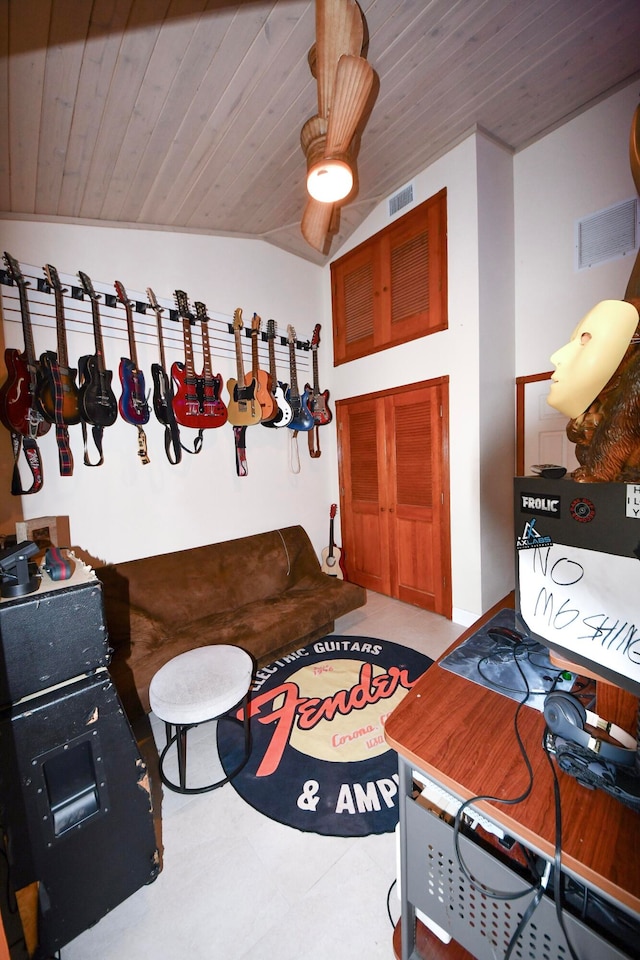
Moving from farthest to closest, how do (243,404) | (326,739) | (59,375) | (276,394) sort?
(276,394) < (243,404) < (59,375) < (326,739)

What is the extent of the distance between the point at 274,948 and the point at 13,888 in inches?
30.2

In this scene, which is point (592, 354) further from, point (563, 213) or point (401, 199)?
point (401, 199)

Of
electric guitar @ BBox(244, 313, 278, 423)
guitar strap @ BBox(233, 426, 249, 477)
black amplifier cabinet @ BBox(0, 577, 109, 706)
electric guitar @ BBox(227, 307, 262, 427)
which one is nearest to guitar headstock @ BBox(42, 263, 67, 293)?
electric guitar @ BBox(227, 307, 262, 427)

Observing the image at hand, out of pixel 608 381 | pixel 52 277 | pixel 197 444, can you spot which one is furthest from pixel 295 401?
pixel 608 381

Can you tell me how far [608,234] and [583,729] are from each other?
3165 millimetres

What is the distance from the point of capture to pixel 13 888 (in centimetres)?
96

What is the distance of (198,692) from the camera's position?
5.04 ft

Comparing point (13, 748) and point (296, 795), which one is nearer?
point (13, 748)

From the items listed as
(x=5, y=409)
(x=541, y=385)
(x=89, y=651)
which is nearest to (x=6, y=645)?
(x=89, y=651)

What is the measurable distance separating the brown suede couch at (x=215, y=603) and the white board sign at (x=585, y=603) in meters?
1.85

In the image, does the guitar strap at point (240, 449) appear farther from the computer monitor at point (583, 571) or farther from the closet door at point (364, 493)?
the computer monitor at point (583, 571)

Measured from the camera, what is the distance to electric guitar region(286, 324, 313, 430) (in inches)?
134

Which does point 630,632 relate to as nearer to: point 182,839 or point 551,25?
point 182,839

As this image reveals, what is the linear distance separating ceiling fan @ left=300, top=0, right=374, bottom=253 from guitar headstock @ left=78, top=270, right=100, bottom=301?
164 cm
